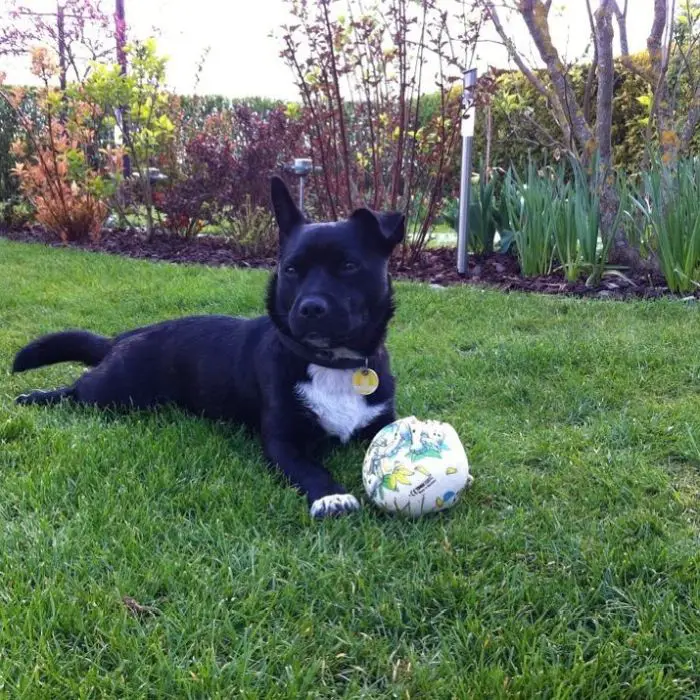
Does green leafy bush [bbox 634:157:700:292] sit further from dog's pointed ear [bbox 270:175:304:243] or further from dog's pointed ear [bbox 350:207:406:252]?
dog's pointed ear [bbox 270:175:304:243]

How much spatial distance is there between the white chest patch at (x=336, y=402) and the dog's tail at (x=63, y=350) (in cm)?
126

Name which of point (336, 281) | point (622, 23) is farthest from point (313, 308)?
point (622, 23)

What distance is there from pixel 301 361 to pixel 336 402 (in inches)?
8.2

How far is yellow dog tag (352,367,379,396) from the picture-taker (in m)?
2.71

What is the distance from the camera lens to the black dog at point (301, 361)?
8.31 ft

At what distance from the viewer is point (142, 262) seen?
6.78 m

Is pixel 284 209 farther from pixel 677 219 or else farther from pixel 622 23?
pixel 622 23

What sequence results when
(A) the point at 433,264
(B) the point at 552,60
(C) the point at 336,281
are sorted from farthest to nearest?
(A) the point at 433,264 < (B) the point at 552,60 < (C) the point at 336,281

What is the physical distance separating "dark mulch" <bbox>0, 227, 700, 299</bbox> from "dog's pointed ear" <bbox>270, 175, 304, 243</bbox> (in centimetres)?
294

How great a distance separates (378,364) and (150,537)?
1.15 meters

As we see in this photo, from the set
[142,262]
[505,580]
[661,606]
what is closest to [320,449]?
[505,580]

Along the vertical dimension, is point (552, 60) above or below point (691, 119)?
above

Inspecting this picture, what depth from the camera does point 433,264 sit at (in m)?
6.64

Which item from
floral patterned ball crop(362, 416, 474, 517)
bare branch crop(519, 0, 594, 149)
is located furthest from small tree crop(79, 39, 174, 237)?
floral patterned ball crop(362, 416, 474, 517)
